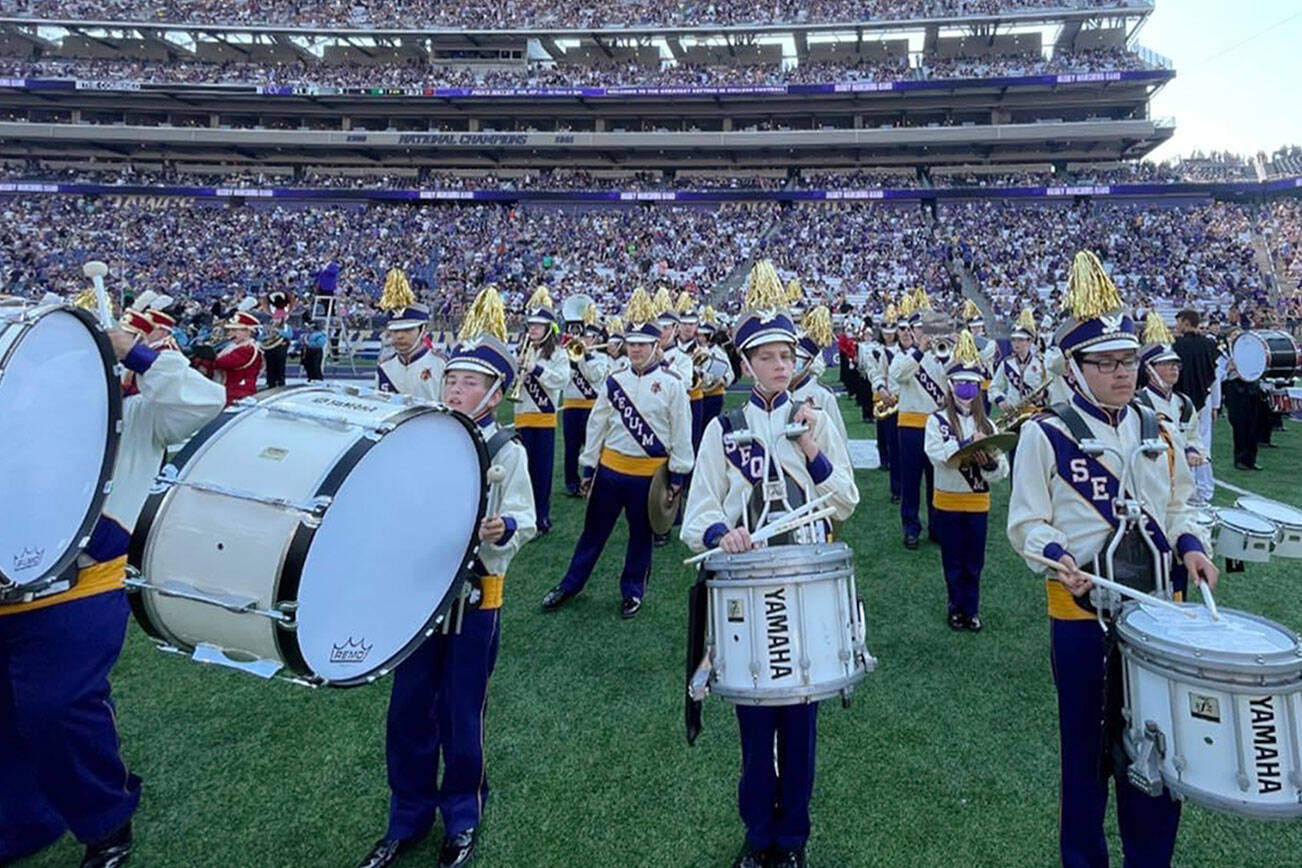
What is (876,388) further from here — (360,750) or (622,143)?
(622,143)

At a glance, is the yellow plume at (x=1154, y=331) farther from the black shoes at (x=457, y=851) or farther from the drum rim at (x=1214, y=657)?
the black shoes at (x=457, y=851)

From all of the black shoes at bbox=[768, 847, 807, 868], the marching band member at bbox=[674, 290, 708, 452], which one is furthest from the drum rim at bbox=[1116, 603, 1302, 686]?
the marching band member at bbox=[674, 290, 708, 452]

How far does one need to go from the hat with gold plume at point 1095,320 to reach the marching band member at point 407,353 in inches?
179

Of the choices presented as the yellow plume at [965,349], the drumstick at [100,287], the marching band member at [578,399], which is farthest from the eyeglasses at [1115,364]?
the marching band member at [578,399]

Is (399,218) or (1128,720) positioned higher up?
(399,218)

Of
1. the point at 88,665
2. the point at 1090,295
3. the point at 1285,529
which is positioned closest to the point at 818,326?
the point at 1285,529

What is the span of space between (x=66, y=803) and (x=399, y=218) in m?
39.8

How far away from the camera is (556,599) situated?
227 inches

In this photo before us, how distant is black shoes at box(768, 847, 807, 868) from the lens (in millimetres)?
2861

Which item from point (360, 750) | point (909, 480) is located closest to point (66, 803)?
point (360, 750)

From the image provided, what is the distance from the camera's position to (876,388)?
9.88 meters

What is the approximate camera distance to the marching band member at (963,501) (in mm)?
5230

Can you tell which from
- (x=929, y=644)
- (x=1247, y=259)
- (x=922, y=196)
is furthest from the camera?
(x=922, y=196)

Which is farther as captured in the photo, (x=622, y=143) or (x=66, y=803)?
(x=622, y=143)
